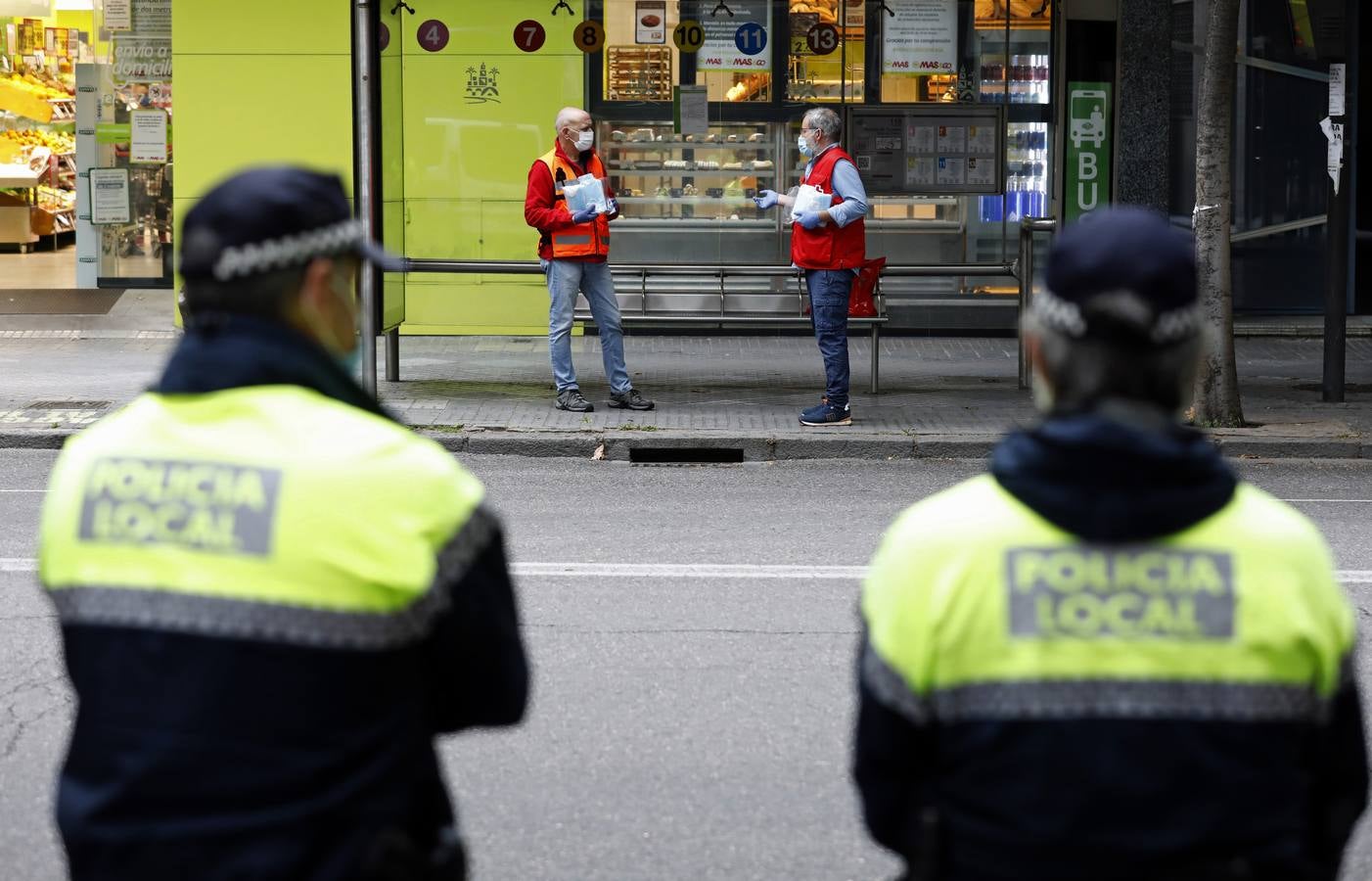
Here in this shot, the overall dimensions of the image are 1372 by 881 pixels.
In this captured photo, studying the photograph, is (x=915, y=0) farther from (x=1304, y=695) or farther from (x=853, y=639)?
(x=1304, y=695)

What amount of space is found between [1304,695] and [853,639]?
4577 millimetres

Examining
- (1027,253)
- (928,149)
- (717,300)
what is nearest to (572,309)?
(1027,253)

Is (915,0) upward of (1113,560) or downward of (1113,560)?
upward

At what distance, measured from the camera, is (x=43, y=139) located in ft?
67.7

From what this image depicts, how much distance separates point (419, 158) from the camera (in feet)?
53.6

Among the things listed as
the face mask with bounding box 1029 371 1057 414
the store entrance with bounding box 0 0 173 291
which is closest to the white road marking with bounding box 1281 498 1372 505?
the face mask with bounding box 1029 371 1057 414

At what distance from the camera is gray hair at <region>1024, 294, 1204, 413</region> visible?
2.25 m

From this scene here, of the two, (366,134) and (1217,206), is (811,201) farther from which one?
(366,134)

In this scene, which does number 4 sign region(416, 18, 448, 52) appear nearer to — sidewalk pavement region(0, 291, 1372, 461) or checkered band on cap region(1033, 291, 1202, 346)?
sidewalk pavement region(0, 291, 1372, 461)

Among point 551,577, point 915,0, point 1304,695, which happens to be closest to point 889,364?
point 915,0

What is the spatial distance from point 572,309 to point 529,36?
4.66 metres

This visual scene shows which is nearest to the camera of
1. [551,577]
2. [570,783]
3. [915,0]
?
[570,783]

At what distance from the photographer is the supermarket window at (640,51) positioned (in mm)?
16203

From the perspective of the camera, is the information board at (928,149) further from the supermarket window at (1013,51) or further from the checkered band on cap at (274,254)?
the checkered band on cap at (274,254)
